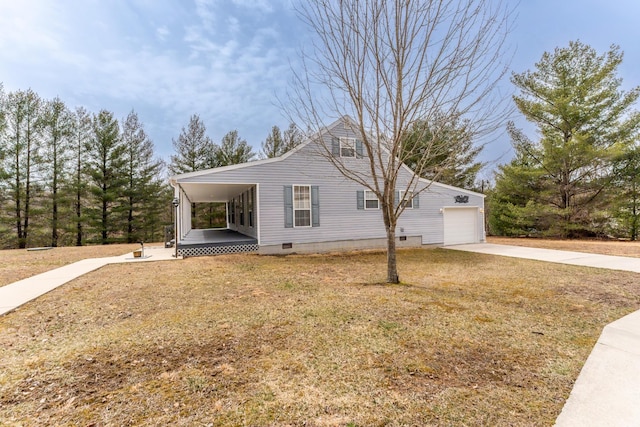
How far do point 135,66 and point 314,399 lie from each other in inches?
621

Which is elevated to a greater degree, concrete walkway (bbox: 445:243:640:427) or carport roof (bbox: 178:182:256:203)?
carport roof (bbox: 178:182:256:203)

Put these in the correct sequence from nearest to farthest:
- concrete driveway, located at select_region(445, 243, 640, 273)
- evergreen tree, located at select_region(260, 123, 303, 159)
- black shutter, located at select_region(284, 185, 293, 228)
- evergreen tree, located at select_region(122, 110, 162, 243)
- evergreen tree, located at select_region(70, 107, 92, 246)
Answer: concrete driveway, located at select_region(445, 243, 640, 273)
black shutter, located at select_region(284, 185, 293, 228)
evergreen tree, located at select_region(70, 107, 92, 246)
evergreen tree, located at select_region(122, 110, 162, 243)
evergreen tree, located at select_region(260, 123, 303, 159)

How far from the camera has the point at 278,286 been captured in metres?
6.10

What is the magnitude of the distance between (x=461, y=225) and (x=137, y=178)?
70.5 feet

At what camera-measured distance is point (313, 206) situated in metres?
11.5

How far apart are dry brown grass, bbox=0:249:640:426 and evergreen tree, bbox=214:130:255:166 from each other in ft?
61.2

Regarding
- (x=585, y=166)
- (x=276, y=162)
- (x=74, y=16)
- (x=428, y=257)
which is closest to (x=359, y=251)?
(x=428, y=257)

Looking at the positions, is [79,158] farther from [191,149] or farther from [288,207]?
[288,207]

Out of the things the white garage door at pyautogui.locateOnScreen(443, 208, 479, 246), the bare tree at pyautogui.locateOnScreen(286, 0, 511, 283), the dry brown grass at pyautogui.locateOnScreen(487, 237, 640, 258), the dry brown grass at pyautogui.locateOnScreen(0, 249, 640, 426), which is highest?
the bare tree at pyautogui.locateOnScreen(286, 0, 511, 283)

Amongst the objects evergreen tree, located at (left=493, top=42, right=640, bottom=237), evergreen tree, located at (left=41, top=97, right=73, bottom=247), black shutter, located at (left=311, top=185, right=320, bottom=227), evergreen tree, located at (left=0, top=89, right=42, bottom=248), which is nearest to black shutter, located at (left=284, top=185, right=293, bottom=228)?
black shutter, located at (left=311, top=185, right=320, bottom=227)

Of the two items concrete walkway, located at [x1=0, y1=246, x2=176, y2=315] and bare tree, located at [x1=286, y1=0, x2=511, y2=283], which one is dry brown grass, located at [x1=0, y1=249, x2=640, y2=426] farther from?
bare tree, located at [x1=286, y1=0, x2=511, y2=283]

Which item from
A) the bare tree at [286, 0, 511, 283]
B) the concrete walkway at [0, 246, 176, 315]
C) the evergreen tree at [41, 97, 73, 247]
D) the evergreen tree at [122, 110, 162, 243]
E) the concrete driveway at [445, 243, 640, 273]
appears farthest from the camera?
the evergreen tree at [122, 110, 162, 243]

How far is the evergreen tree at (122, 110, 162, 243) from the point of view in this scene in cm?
2036

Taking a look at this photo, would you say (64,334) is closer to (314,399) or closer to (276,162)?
(314,399)
